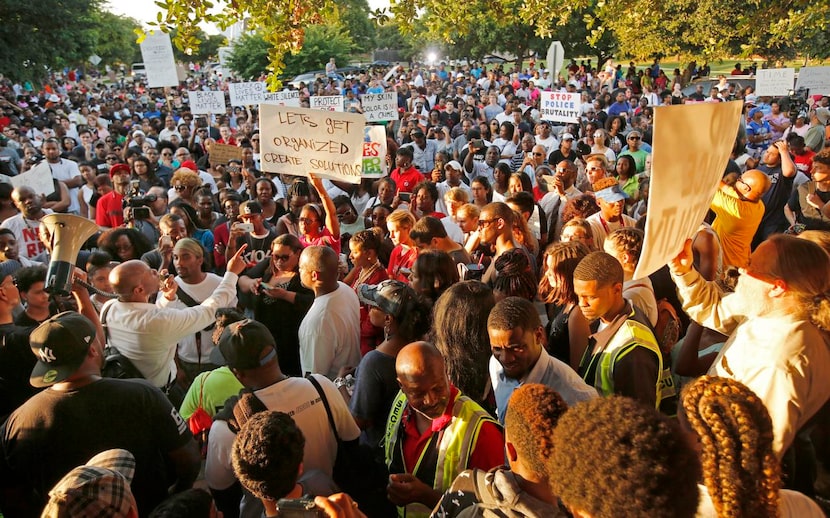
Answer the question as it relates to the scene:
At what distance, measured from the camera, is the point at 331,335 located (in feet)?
13.7

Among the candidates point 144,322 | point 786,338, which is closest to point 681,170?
point 786,338

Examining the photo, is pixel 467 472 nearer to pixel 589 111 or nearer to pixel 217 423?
pixel 217 423

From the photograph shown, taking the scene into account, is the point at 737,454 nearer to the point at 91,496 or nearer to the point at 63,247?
the point at 91,496

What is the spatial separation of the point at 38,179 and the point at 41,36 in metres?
23.3

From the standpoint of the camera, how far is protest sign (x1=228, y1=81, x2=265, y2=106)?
15.7 metres

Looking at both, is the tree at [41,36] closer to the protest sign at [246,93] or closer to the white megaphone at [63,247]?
the protest sign at [246,93]

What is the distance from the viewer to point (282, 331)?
4.81 metres

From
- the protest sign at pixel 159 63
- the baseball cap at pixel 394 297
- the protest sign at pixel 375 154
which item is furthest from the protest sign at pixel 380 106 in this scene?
the baseball cap at pixel 394 297

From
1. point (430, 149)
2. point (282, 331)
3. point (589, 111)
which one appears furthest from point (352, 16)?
point (282, 331)

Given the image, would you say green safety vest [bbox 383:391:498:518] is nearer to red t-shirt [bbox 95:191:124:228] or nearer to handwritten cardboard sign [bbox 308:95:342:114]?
red t-shirt [bbox 95:191:124:228]

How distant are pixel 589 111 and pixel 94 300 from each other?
16.0 m

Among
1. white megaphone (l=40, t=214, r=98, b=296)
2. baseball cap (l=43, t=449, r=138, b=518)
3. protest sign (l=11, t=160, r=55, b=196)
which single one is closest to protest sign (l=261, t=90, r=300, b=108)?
protest sign (l=11, t=160, r=55, b=196)

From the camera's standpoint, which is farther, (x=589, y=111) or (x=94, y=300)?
→ (x=589, y=111)

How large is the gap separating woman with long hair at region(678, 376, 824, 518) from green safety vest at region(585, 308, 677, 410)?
1.09m
